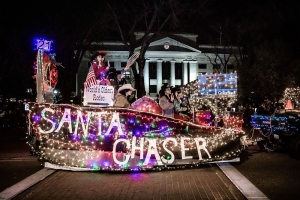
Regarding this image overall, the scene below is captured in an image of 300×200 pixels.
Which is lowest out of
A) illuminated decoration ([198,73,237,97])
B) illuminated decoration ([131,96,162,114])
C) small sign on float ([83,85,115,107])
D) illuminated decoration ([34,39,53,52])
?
illuminated decoration ([131,96,162,114])

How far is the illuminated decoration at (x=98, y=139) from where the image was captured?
9.21 meters

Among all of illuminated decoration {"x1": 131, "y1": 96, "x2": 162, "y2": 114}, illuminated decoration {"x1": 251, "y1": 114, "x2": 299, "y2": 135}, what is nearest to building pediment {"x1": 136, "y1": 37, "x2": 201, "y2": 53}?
illuminated decoration {"x1": 251, "y1": 114, "x2": 299, "y2": 135}

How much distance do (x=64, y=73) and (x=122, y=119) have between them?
20.2 metres

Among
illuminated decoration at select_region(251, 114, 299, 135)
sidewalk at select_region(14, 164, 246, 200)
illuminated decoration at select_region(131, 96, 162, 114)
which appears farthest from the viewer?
illuminated decoration at select_region(251, 114, 299, 135)

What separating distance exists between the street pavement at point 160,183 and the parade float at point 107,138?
0.35 metres

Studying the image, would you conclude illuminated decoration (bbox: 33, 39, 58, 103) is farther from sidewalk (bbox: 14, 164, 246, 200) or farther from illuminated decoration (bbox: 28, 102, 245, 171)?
sidewalk (bbox: 14, 164, 246, 200)

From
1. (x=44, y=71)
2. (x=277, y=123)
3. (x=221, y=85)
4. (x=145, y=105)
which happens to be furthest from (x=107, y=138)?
(x=221, y=85)

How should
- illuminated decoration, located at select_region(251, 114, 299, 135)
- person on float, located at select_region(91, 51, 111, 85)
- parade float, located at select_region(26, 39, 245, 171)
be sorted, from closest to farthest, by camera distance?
parade float, located at select_region(26, 39, 245, 171), person on float, located at select_region(91, 51, 111, 85), illuminated decoration, located at select_region(251, 114, 299, 135)

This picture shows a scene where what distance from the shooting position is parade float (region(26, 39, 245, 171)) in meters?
9.21

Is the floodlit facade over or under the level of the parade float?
over

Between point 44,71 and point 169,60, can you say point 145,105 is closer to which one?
point 44,71

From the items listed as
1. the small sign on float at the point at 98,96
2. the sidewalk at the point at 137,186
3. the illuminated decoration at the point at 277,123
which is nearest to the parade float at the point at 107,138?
the sidewalk at the point at 137,186

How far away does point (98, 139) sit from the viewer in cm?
926

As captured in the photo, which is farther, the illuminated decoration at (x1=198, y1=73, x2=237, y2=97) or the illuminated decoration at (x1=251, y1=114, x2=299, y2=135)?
the illuminated decoration at (x1=198, y1=73, x2=237, y2=97)
